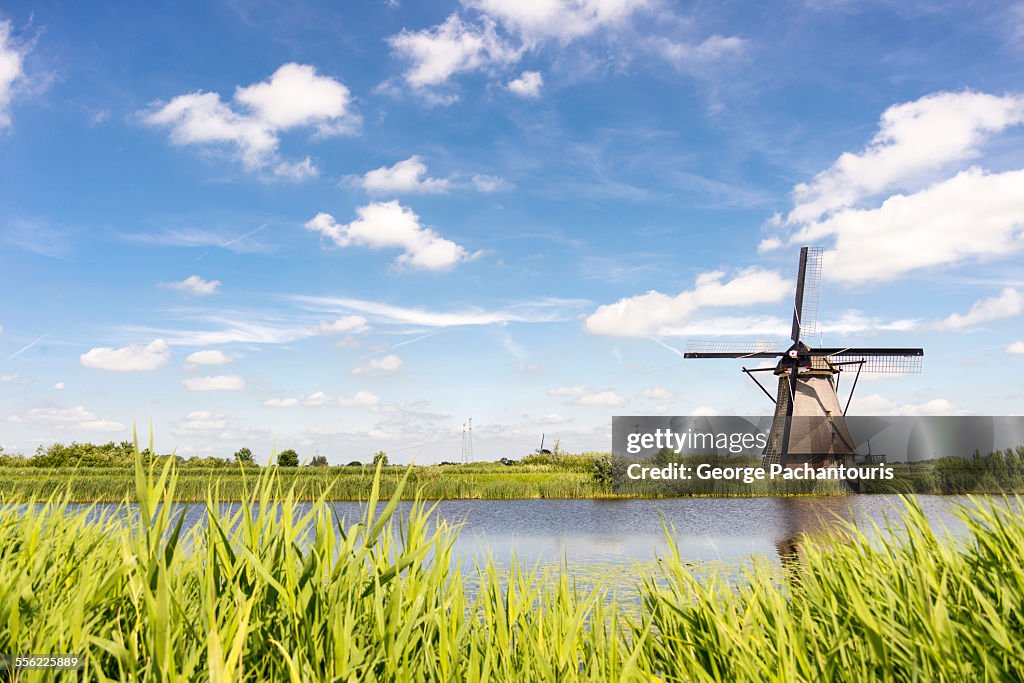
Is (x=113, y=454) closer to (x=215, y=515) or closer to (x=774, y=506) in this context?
(x=774, y=506)

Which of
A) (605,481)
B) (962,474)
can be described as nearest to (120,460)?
(605,481)

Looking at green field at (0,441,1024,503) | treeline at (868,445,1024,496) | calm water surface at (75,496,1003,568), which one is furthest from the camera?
treeline at (868,445,1024,496)

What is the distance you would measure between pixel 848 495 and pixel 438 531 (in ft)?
104

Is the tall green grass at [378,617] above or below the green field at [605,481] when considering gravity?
above

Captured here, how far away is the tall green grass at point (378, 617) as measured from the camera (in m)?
2.19

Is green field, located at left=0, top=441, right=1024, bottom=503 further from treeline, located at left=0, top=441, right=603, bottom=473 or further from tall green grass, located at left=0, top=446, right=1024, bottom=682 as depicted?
tall green grass, located at left=0, top=446, right=1024, bottom=682

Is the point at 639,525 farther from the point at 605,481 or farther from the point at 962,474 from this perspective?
the point at 962,474

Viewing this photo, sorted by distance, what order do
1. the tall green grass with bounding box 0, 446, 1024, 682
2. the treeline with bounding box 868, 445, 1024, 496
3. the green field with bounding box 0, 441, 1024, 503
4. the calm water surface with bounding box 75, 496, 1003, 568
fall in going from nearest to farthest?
the tall green grass with bounding box 0, 446, 1024, 682, the calm water surface with bounding box 75, 496, 1003, 568, the green field with bounding box 0, 441, 1024, 503, the treeline with bounding box 868, 445, 1024, 496

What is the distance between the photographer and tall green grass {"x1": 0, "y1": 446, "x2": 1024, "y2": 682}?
7.18ft

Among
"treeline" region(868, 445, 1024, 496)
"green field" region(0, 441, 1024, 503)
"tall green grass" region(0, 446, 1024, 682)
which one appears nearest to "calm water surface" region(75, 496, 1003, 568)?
"green field" region(0, 441, 1024, 503)

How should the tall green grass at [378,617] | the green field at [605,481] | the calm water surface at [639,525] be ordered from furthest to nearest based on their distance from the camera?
1. the green field at [605,481]
2. the calm water surface at [639,525]
3. the tall green grass at [378,617]

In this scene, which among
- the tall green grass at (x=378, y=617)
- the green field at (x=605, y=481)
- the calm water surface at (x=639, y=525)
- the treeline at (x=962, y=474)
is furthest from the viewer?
the treeline at (x=962, y=474)

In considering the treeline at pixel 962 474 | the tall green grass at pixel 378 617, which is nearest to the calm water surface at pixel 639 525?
the treeline at pixel 962 474
